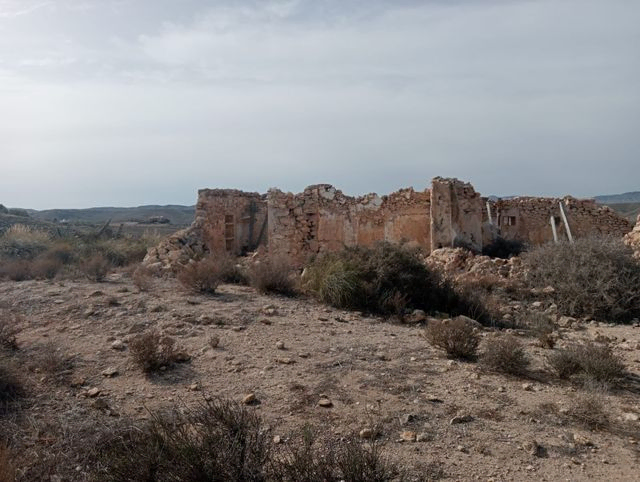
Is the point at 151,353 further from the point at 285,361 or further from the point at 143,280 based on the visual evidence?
the point at 143,280

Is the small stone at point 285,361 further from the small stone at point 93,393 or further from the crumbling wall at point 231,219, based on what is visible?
the crumbling wall at point 231,219

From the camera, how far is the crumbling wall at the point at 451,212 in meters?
14.0

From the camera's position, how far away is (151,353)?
5.74 metres

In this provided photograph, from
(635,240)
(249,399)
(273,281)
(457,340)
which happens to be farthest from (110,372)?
(635,240)

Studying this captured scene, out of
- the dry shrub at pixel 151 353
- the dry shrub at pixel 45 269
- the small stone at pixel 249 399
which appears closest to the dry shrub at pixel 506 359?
the small stone at pixel 249 399

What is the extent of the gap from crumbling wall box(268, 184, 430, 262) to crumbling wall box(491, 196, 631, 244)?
421 centimetres

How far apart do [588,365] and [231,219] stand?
1401 centimetres

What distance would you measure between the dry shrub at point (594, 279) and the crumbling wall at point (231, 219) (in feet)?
33.7

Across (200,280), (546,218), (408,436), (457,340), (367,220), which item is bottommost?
(408,436)

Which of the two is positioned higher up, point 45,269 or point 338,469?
point 45,269

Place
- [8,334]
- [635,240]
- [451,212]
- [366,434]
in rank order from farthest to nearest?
[451,212] < [635,240] < [8,334] < [366,434]

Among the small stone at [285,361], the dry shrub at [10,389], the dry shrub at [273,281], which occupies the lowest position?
the small stone at [285,361]

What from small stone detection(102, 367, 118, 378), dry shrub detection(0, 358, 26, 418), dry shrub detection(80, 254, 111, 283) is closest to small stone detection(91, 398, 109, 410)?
dry shrub detection(0, 358, 26, 418)

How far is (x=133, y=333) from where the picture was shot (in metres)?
7.17
